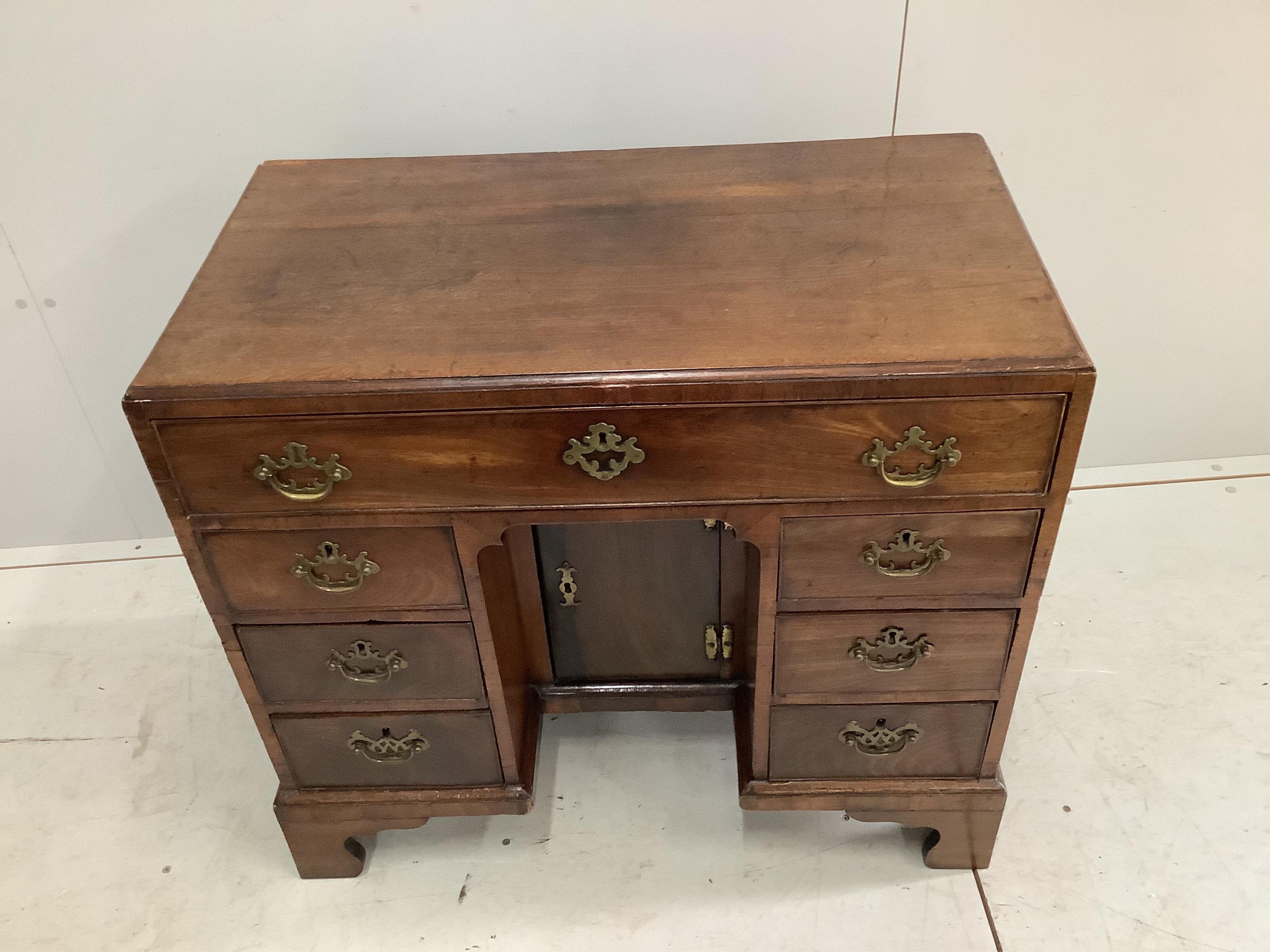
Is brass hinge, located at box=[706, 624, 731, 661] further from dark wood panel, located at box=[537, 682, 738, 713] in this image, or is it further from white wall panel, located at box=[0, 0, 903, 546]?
white wall panel, located at box=[0, 0, 903, 546]

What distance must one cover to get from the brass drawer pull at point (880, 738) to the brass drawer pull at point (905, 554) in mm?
247

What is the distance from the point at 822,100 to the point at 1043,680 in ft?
3.18

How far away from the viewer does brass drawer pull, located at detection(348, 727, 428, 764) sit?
4.36ft

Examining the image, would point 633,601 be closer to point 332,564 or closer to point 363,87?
point 332,564

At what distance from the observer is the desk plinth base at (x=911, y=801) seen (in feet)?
4.45

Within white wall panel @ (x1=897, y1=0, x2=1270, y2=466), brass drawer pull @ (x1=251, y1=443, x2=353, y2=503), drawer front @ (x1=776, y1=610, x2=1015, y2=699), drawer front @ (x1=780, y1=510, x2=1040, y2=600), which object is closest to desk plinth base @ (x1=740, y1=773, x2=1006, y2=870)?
drawer front @ (x1=776, y1=610, x2=1015, y2=699)

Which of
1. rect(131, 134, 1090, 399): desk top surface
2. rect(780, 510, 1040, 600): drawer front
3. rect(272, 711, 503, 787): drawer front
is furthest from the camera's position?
rect(272, 711, 503, 787): drawer front

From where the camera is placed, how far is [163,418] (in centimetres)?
102

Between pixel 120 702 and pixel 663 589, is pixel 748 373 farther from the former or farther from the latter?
pixel 120 702

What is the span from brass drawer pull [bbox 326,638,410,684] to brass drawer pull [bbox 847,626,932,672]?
539 mm

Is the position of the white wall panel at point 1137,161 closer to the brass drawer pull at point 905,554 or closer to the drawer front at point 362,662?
the brass drawer pull at point 905,554

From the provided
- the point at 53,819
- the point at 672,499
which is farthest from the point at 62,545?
the point at 672,499

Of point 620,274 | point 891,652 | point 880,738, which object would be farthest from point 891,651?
point 620,274

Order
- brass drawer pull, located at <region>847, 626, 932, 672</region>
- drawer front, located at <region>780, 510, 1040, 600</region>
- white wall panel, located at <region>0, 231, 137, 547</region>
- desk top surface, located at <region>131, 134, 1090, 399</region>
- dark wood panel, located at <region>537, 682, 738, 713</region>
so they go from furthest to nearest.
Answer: white wall panel, located at <region>0, 231, 137, 547</region> → dark wood panel, located at <region>537, 682, 738, 713</region> → brass drawer pull, located at <region>847, 626, 932, 672</region> → drawer front, located at <region>780, 510, 1040, 600</region> → desk top surface, located at <region>131, 134, 1090, 399</region>
